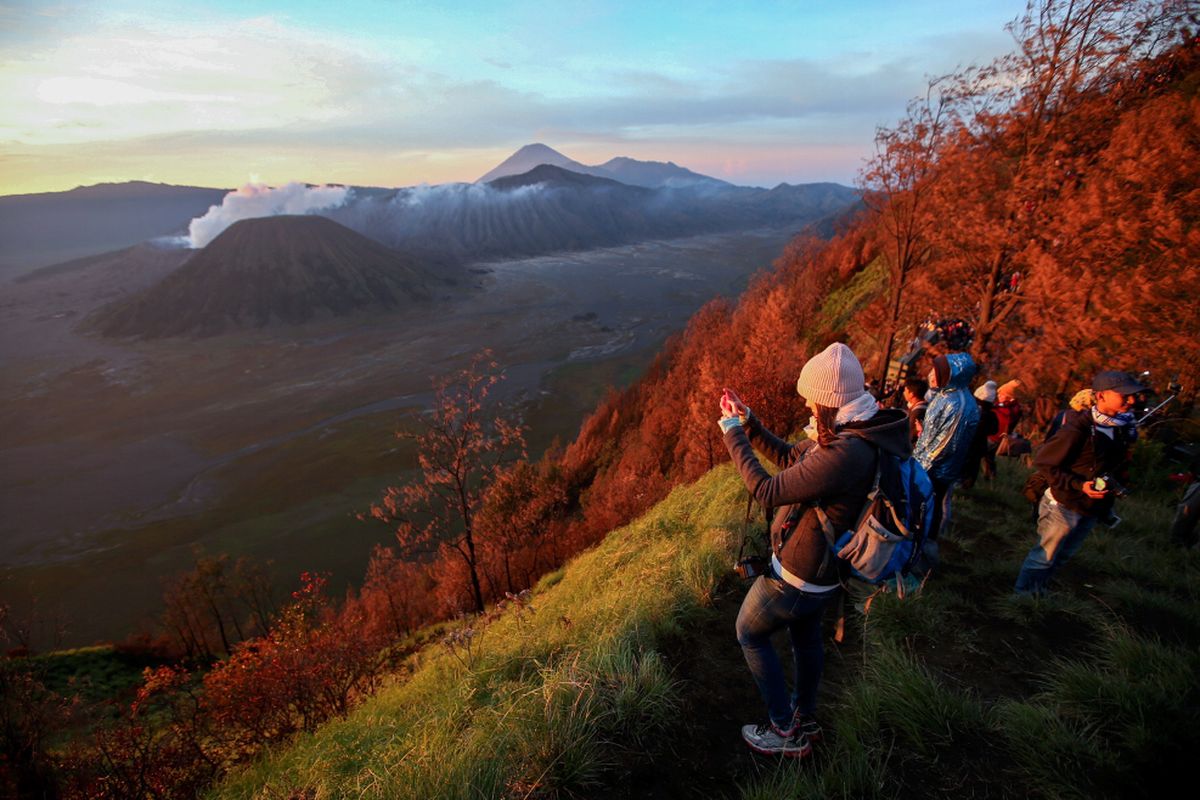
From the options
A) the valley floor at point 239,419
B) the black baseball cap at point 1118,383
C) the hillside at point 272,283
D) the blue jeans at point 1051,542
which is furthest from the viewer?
the hillside at point 272,283

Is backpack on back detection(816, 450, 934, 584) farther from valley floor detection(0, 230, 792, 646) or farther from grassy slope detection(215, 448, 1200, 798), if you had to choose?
valley floor detection(0, 230, 792, 646)

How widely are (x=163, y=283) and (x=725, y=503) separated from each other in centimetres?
15939

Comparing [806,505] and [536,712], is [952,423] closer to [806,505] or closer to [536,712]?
[806,505]

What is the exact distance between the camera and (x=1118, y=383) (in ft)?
12.8

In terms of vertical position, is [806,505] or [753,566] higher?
[806,505]

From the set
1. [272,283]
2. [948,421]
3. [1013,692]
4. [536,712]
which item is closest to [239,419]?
[536,712]

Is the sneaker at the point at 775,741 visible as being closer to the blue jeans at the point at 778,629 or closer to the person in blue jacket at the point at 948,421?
the blue jeans at the point at 778,629

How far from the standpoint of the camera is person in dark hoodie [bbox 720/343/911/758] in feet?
7.89

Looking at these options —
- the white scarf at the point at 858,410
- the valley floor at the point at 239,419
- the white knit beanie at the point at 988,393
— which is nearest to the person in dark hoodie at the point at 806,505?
the white scarf at the point at 858,410

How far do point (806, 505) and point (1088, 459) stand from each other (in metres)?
3.12

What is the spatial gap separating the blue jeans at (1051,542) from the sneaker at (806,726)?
9.41 ft

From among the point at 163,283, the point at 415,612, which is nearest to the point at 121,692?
the point at 415,612

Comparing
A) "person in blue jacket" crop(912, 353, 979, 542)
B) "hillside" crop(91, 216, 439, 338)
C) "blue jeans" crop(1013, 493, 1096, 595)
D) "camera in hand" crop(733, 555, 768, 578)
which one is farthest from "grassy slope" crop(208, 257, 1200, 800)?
"hillside" crop(91, 216, 439, 338)

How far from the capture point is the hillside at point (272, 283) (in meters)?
113
